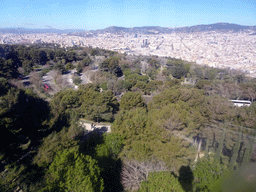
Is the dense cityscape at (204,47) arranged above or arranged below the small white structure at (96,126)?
above

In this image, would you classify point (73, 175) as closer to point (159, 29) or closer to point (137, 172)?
point (137, 172)

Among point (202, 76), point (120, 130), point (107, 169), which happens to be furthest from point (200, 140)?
point (202, 76)

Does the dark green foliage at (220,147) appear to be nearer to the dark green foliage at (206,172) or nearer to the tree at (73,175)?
the dark green foliage at (206,172)

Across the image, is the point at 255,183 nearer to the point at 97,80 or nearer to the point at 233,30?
the point at 97,80

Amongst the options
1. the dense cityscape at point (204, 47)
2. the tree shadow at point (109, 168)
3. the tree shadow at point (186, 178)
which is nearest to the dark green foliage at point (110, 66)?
the tree shadow at point (109, 168)

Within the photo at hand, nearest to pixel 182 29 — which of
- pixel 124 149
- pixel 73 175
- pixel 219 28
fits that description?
pixel 219 28

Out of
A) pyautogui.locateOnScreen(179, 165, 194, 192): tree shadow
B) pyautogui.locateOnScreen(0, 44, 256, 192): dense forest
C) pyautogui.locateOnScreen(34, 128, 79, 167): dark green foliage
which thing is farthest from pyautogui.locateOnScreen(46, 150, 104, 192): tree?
pyautogui.locateOnScreen(179, 165, 194, 192): tree shadow

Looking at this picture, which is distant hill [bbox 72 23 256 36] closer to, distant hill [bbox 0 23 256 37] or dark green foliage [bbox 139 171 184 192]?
distant hill [bbox 0 23 256 37]
